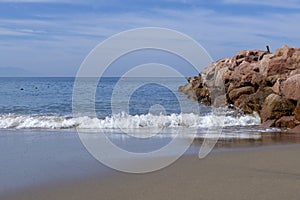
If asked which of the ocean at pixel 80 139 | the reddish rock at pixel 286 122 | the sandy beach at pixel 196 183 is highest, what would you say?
the reddish rock at pixel 286 122

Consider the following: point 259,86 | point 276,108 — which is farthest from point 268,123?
point 259,86

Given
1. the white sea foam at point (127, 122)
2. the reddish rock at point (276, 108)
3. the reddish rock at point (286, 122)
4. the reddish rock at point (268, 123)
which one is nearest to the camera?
the reddish rock at point (286, 122)

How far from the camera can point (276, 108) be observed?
16859 millimetres

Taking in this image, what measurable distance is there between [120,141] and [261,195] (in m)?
6.53

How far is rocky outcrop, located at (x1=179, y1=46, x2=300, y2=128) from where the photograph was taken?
54.9ft

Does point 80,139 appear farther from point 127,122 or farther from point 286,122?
point 286,122

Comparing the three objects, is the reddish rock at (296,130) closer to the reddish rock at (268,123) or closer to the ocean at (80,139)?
the ocean at (80,139)

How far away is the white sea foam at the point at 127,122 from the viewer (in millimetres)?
17031

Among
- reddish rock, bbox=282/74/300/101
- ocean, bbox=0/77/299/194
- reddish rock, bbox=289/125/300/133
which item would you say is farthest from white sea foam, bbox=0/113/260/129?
reddish rock, bbox=289/125/300/133

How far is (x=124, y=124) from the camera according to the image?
17.5 m

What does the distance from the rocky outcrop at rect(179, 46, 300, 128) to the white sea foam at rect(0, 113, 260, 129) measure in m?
1.15

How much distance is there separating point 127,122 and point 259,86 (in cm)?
989

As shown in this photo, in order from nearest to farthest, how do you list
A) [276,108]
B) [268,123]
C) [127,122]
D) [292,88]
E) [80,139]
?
[80,139]
[268,123]
[276,108]
[292,88]
[127,122]

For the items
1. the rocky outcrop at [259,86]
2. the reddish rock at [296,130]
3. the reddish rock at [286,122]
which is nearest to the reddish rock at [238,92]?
the rocky outcrop at [259,86]
